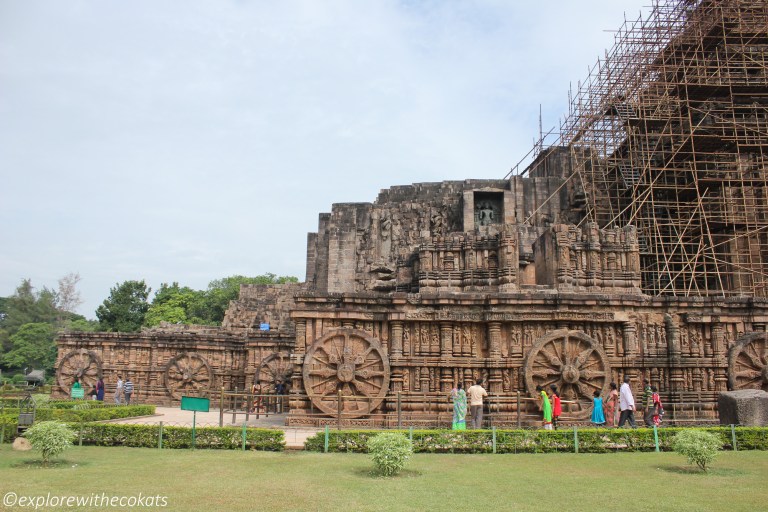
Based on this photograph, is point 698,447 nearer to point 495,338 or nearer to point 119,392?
point 495,338

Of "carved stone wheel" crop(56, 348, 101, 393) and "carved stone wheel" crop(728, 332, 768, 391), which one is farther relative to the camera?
"carved stone wheel" crop(56, 348, 101, 393)

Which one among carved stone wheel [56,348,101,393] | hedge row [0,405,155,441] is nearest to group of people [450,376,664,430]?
hedge row [0,405,155,441]

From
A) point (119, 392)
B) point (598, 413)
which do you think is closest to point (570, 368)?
point (598, 413)

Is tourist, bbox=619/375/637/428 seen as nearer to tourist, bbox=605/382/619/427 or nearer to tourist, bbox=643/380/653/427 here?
tourist, bbox=605/382/619/427

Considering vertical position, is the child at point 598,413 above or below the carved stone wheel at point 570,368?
below

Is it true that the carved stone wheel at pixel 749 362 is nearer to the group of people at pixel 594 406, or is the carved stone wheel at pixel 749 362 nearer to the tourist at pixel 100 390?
the group of people at pixel 594 406

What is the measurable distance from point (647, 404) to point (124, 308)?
1807 inches

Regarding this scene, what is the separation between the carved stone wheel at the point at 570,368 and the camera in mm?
14320

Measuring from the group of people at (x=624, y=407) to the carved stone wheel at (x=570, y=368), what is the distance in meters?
0.33

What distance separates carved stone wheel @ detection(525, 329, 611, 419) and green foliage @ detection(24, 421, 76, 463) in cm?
955

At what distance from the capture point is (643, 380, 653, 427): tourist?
1397cm

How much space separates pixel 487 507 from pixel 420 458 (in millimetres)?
3437

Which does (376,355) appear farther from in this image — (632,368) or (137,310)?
(137,310)

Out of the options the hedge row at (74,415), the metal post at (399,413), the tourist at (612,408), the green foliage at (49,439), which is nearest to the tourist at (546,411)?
the tourist at (612,408)
